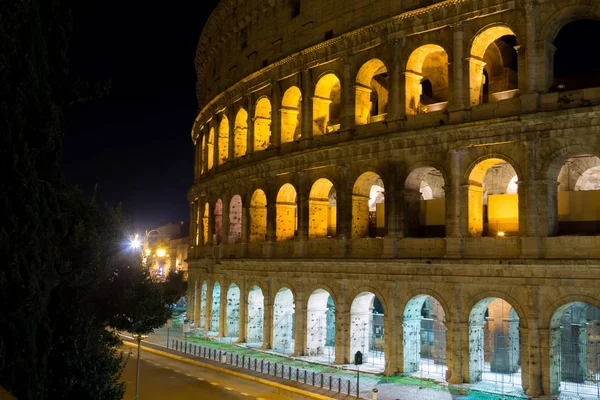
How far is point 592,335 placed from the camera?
22203 mm

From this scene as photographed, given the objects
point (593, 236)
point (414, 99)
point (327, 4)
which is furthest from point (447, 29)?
point (593, 236)

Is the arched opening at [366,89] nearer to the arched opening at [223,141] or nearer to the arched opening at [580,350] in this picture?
the arched opening at [580,350]

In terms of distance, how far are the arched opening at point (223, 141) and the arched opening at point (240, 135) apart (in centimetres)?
218

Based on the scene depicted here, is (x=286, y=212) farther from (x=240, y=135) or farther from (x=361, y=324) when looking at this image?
(x=361, y=324)

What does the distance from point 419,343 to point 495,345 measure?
322cm

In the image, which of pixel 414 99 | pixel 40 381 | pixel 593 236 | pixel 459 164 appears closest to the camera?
pixel 40 381

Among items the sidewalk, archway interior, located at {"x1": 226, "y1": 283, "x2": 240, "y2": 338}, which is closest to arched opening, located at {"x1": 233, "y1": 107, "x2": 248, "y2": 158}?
archway interior, located at {"x1": 226, "y1": 283, "x2": 240, "y2": 338}

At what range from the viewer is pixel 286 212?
28656mm

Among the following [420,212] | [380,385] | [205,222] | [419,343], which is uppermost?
[205,222]

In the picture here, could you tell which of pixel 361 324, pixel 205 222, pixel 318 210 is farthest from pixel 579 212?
pixel 205 222

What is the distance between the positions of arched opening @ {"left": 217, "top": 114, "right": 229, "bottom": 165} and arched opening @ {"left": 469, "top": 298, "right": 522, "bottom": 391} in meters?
16.9

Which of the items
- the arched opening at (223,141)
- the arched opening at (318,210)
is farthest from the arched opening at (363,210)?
the arched opening at (223,141)

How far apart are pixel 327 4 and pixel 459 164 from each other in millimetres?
9656

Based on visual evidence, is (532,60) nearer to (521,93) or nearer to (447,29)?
(521,93)
